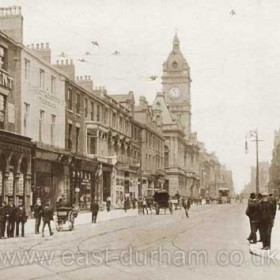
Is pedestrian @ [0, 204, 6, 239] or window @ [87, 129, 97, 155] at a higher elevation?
window @ [87, 129, 97, 155]

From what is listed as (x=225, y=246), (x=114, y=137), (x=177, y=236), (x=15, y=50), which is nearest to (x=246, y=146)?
(x=114, y=137)

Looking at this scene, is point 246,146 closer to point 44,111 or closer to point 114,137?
point 114,137

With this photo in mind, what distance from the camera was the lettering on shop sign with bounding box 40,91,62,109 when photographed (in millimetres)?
36162

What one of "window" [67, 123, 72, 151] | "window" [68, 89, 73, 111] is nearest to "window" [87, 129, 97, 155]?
"window" [67, 123, 72, 151]

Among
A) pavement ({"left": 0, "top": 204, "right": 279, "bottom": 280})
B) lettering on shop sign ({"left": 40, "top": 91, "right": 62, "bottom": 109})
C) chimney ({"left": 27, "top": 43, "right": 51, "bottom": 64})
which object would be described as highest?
chimney ({"left": 27, "top": 43, "right": 51, "bottom": 64})

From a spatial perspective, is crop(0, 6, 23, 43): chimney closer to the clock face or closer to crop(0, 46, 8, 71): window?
crop(0, 46, 8, 71): window

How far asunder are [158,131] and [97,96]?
116 ft

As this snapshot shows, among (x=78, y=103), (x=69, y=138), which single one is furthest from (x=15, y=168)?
(x=78, y=103)

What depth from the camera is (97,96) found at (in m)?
47.2

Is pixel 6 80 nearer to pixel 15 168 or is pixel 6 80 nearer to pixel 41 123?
pixel 15 168

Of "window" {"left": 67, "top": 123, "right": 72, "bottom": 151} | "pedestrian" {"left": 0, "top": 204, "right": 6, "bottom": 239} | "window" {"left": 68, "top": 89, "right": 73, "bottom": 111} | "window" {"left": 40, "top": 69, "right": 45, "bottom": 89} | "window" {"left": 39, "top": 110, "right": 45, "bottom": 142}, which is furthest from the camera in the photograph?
"window" {"left": 67, "top": 123, "right": 72, "bottom": 151}

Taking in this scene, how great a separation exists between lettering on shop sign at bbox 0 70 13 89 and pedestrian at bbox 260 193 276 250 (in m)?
17.4

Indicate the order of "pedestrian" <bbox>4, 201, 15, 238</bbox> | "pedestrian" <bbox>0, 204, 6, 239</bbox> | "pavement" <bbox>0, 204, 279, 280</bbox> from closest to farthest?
"pavement" <bbox>0, 204, 279, 280</bbox> → "pedestrian" <bbox>0, 204, 6, 239</bbox> → "pedestrian" <bbox>4, 201, 15, 238</bbox>

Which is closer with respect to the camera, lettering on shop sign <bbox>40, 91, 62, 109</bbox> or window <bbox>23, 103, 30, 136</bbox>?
window <bbox>23, 103, 30, 136</bbox>
